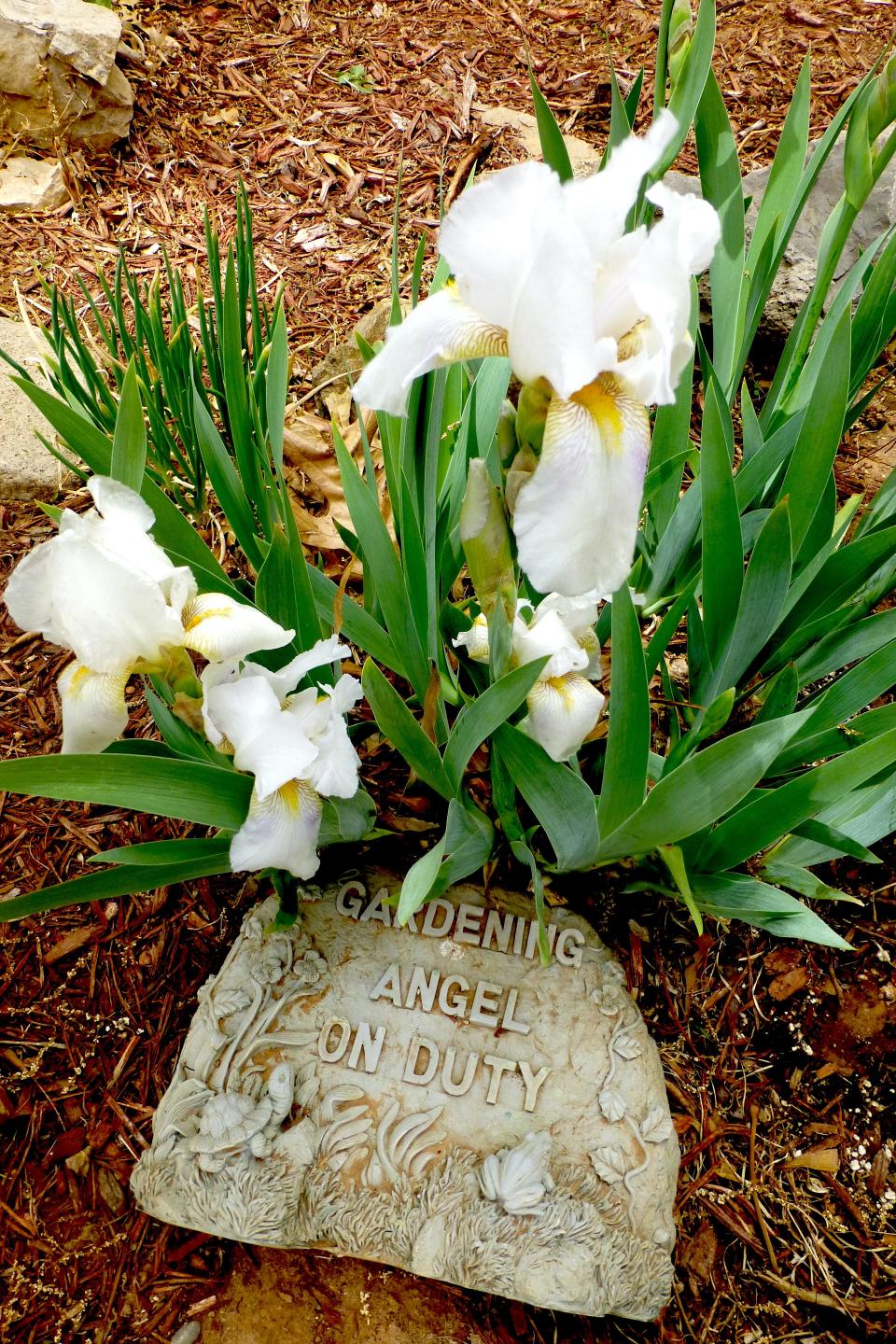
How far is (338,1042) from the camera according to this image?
1418 mm

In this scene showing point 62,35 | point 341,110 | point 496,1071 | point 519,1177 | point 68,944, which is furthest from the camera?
point 341,110

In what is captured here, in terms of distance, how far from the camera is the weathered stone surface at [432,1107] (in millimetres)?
1299

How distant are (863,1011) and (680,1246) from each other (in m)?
0.53

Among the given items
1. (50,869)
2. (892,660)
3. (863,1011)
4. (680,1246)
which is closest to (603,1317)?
(680,1246)

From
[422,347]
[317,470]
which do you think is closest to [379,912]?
[422,347]

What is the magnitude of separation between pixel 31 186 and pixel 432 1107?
306 cm

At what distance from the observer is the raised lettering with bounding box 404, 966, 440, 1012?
145cm

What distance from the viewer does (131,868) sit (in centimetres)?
123

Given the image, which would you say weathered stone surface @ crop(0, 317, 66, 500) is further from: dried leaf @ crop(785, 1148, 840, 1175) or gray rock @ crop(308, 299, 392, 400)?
dried leaf @ crop(785, 1148, 840, 1175)

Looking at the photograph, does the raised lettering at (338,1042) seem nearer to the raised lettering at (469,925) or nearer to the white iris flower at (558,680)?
the raised lettering at (469,925)

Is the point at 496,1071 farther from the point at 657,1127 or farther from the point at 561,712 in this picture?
the point at 561,712

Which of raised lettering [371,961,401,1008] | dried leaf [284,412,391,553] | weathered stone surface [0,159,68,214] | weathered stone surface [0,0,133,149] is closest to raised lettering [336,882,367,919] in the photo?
raised lettering [371,961,401,1008]

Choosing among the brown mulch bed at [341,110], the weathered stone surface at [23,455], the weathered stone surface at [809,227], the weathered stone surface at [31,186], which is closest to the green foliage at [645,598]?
the weathered stone surface at [23,455]

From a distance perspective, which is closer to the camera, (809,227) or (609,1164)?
(609,1164)
